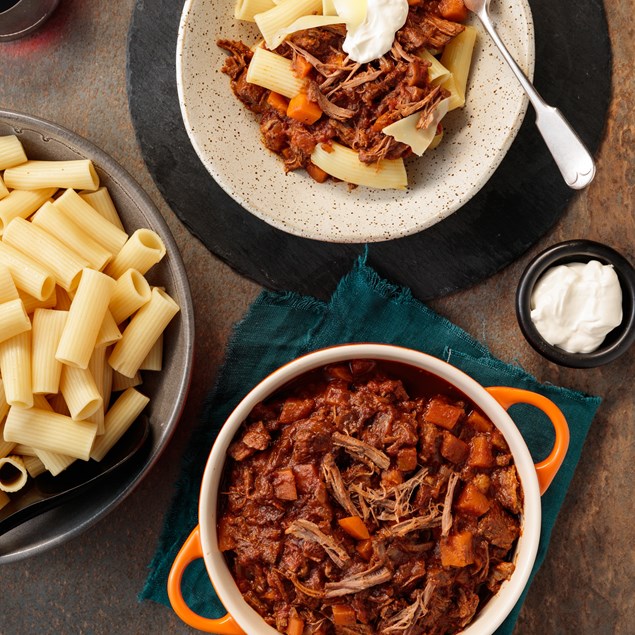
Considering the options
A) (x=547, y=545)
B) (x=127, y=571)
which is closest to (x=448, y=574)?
(x=547, y=545)

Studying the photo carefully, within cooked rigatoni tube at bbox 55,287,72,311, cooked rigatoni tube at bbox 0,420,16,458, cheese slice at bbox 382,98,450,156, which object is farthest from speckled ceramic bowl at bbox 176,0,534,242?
cooked rigatoni tube at bbox 0,420,16,458

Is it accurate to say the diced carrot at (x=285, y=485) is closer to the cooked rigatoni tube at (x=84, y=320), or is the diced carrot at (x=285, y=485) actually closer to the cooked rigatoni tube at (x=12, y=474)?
the cooked rigatoni tube at (x=84, y=320)

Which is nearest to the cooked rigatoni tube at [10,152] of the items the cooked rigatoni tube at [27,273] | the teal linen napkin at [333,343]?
the cooked rigatoni tube at [27,273]

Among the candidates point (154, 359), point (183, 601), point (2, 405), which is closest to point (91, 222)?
point (154, 359)

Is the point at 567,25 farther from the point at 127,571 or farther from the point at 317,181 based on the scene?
the point at 127,571

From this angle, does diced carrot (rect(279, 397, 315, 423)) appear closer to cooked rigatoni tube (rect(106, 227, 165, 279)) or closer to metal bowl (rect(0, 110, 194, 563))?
metal bowl (rect(0, 110, 194, 563))

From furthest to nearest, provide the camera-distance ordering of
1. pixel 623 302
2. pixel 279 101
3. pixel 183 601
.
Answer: pixel 623 302 → pixel 279 101 → pixel 183 601

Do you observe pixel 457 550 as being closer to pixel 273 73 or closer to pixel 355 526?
pixel 355 526
